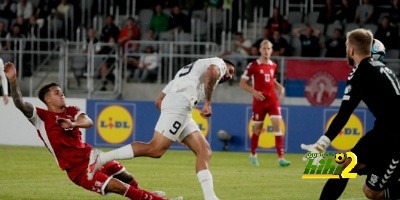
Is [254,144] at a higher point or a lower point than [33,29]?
lower

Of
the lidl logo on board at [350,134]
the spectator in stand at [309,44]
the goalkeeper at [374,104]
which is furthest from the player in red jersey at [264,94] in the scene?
the goalkeeper at [374,104]

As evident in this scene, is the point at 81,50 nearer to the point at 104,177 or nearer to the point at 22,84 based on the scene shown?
the point at 22,84

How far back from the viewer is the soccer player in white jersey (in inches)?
480

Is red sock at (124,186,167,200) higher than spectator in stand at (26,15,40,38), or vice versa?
spectator in stand at (26,15,40,38)

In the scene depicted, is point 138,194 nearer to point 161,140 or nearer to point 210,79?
point 161,140

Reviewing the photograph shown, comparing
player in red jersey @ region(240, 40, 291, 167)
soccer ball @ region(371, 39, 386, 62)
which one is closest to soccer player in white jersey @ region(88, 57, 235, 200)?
soccer ball @ region(371, 39, 386, 62)

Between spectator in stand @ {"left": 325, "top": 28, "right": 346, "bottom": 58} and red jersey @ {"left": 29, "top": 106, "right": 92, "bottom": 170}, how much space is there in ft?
48.8

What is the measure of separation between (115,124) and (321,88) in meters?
5.05

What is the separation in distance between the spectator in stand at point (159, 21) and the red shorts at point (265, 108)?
8.28 m

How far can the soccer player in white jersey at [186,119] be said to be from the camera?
40.0 feet

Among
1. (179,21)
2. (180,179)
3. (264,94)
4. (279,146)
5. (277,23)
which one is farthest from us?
(179,21)

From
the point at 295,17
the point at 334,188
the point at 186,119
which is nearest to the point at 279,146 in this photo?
the point at 186,119

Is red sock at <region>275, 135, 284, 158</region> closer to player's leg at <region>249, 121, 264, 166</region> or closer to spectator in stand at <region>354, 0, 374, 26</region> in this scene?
player's leg at <region>249, 121, 264, 166</region>

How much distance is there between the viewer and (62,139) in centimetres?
1202
